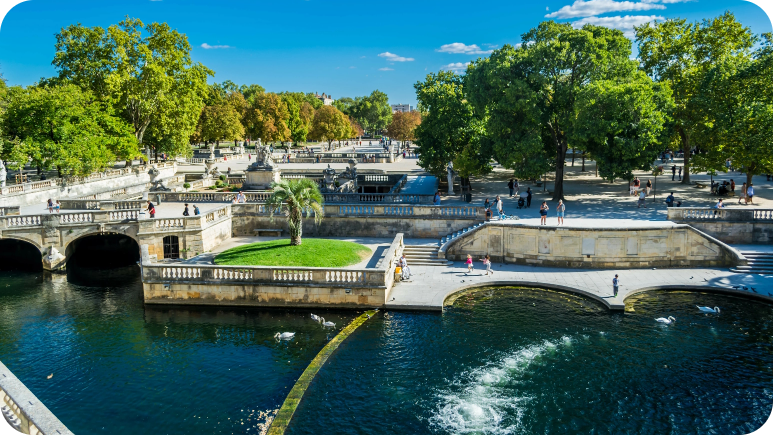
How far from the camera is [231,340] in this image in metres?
22.3

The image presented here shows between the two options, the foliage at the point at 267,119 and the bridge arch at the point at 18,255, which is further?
the foliage at the point at 267,119

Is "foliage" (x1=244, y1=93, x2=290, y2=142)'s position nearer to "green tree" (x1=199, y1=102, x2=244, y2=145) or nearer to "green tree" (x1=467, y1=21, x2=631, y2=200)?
"green tree" (x1=199, y1=102, x2=244, y2=145)

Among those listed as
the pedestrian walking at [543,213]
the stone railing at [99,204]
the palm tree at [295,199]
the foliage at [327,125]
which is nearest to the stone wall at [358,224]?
the pedestrian walking at [543,213]

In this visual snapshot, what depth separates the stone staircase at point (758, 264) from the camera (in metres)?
28.6

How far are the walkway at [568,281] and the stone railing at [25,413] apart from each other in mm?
15368

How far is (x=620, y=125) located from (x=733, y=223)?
878 centimetres

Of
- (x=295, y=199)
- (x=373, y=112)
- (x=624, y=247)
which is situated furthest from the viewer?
(x=373, y=112)

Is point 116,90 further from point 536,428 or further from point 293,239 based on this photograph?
point 536,428

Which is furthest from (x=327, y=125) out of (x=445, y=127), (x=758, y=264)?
(x=758, y=264)

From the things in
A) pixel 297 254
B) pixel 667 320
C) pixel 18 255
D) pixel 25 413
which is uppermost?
pixel 297 254

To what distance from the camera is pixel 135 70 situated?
5897 centimetres

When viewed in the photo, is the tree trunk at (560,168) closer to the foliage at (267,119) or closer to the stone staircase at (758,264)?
the stone staircase at (758,264)

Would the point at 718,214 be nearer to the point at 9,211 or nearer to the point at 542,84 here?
the point at 542,84

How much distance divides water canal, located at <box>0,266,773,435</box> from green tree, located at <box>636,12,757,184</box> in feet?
80.3
